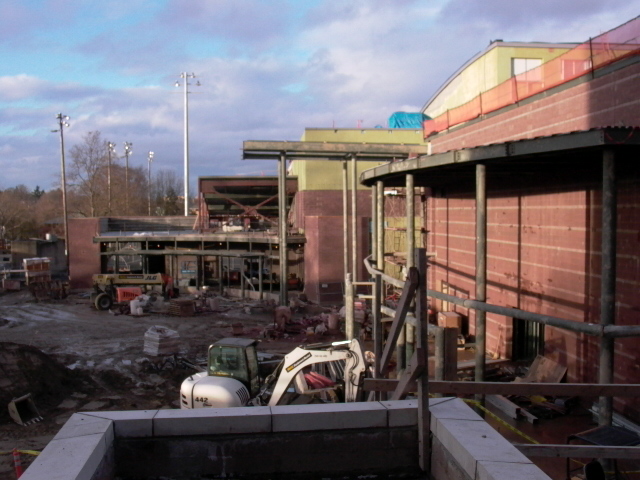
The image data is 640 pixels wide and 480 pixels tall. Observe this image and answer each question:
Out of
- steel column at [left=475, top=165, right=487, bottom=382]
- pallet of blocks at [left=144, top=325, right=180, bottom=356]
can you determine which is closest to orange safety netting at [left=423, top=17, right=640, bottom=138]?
steel column at [left=475, top=165, right=487, bottom=382]

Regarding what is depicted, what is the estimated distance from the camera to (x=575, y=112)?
1250 centimetres

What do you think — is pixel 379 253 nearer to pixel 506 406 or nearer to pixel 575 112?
pixel 506 406

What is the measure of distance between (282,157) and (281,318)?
8013mm

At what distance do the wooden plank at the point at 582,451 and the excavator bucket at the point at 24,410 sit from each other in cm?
1349

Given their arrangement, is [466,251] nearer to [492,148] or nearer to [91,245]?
[492,148]

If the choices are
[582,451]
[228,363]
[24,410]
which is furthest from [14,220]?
[582,451]

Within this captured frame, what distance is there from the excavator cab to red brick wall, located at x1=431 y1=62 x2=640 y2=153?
28.8ft

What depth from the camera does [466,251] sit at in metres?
17.8

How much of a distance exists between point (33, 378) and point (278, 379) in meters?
8.53

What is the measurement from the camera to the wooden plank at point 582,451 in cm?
558

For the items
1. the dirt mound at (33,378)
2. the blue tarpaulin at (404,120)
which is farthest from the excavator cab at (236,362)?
the blue tarpaulin at (404,120)

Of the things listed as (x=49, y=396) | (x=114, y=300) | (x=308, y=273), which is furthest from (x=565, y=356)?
(x=114, y=300)

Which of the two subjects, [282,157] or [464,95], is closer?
[464,95]

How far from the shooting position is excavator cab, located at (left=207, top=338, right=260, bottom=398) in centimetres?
1354
